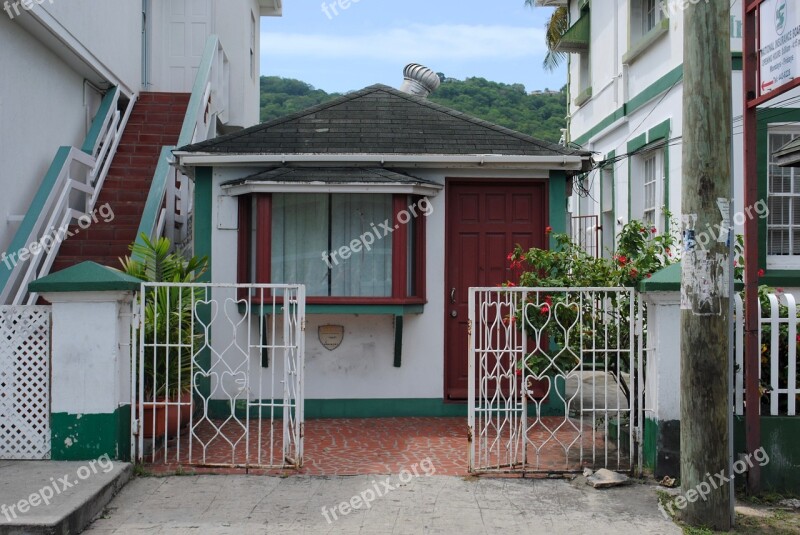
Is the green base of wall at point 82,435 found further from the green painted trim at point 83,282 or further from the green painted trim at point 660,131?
the green painted trim at point 660,131

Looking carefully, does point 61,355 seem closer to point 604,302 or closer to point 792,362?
point 604,302

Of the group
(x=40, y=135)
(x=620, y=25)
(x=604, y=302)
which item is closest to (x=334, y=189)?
(x=604, y=302)

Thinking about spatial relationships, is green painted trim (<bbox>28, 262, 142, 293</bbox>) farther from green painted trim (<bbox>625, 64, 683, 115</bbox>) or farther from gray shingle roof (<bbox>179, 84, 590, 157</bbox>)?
green painted trim (<bbox>625, 64, 683, 115</bbox>)

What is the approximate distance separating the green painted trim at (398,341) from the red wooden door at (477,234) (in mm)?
608

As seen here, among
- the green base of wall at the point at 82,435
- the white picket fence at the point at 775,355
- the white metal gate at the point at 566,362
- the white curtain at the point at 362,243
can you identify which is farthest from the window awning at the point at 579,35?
the green base of wall at the point at 82,435

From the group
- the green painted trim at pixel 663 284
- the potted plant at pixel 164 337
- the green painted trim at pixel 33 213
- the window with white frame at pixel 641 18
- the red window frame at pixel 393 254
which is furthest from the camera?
the window with white frame at pixel 641 18

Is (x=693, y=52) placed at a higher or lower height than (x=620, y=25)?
lower

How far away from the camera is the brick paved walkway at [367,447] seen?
6.93 metres

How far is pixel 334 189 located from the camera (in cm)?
896

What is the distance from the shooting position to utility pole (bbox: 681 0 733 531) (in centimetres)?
548

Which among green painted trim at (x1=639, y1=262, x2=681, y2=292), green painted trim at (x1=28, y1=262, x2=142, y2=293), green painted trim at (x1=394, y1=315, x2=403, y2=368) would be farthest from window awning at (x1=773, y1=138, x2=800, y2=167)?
green painted trim at (x1=28, y1=262, x2=142, y2=293)

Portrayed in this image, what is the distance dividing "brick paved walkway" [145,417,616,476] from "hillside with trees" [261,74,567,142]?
43.8 ft

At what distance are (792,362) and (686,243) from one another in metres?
1.59

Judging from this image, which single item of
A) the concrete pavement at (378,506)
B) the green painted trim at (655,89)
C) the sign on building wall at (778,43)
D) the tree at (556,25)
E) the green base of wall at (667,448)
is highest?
the tree at (556,25)
